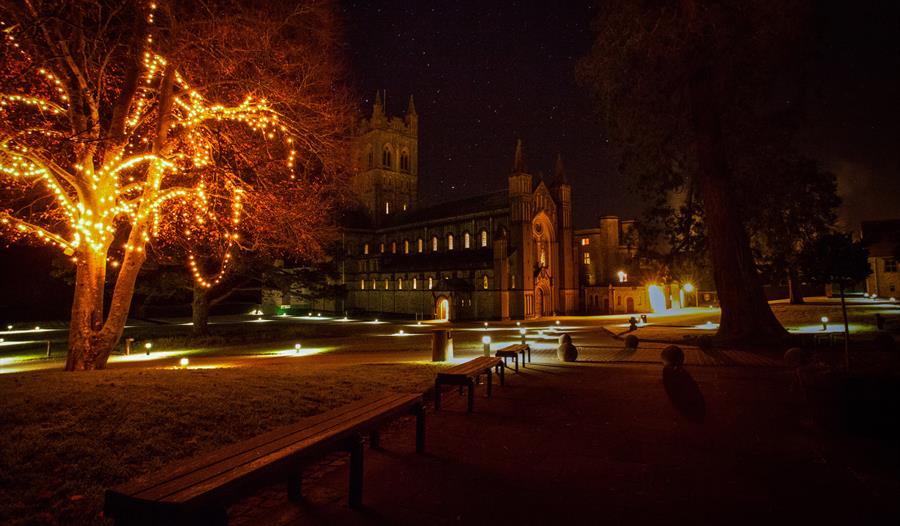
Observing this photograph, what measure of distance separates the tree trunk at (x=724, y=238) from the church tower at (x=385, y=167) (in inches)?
2601

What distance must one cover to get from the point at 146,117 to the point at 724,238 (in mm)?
19419

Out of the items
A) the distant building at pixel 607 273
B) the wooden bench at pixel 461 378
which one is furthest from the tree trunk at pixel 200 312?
A: the distant building at pixel 607 273

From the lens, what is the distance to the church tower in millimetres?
82938

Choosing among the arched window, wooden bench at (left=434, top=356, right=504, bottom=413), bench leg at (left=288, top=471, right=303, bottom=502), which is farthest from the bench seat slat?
the arched window

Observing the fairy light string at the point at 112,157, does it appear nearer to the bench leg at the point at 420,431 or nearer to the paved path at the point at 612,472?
the bench leg at the point at 420,431

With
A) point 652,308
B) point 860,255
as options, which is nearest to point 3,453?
point 860,255

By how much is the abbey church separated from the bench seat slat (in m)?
43.2

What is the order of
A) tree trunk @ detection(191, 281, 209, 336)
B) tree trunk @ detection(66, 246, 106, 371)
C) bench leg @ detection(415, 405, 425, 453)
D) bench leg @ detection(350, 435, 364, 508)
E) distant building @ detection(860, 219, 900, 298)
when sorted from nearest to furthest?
bench leg @ detection(350, 435, 364, 508) → bench leg @ detection(415, 405, 425, 453) → tree trunk @ detection(66, 246, 106, 371) → tree trunk @ detection(191, 281, 209, 336) → distant building @ detection(860, 219, 900, 298)

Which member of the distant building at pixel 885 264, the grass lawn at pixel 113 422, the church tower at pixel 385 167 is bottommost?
the grass lawn at pixel 113 422

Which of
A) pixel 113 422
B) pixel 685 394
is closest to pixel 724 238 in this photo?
pixel 685 394

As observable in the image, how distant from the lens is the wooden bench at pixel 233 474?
3.12 m

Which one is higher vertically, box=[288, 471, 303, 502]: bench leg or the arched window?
the arched window

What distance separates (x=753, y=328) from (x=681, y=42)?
10263 millimetres

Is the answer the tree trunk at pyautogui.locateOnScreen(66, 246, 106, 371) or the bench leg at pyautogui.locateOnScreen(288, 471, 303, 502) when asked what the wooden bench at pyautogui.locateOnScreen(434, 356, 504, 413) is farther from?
the tree trunk at pyautogui.locateOnScreen(66, 246, 106, 371)
